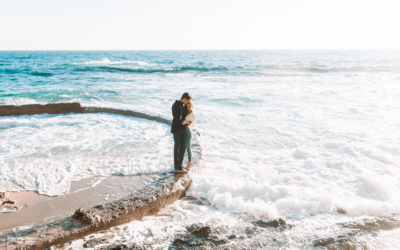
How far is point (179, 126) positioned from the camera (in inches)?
193

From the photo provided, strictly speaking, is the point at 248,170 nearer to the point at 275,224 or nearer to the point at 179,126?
the point at 179,126

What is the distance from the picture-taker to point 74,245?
323 centimetres

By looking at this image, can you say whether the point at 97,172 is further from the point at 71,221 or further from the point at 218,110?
the point at 218,110

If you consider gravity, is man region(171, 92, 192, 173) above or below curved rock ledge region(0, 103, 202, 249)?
above

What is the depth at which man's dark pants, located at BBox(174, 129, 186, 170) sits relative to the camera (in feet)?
16.3

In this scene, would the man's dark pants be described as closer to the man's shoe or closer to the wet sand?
the man's shoe

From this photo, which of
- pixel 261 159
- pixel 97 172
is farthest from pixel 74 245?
pixel 261 159

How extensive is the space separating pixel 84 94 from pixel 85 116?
632 centimetres

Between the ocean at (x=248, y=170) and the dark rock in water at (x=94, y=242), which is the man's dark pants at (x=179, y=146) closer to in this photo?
the ocean at (x=248, y=170)

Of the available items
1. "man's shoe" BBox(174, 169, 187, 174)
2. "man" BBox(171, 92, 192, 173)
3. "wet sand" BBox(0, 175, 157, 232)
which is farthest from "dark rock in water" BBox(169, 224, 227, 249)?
"man" BBox(171, 92, 192, 173)

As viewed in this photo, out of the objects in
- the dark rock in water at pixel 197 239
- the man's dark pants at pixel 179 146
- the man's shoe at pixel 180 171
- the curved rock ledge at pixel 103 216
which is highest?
the man's dark pants at pixel 179 146

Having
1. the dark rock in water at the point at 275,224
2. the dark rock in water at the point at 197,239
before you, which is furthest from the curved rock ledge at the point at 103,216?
the dark rock in water at the point at 275,224

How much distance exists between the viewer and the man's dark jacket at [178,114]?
481cm

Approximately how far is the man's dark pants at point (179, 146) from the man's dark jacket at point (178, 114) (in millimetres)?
84
